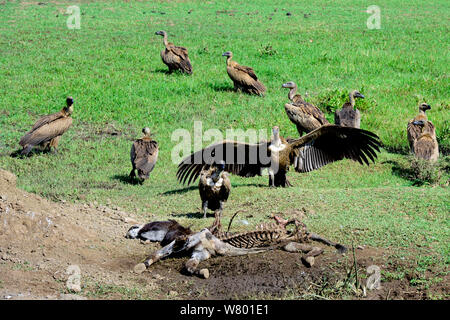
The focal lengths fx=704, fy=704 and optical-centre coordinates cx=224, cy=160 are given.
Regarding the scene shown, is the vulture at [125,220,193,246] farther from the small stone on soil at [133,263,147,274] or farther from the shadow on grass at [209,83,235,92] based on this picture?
the shadow on grass at [209,83,235,92]

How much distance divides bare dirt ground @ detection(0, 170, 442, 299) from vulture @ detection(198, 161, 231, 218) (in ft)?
3.90

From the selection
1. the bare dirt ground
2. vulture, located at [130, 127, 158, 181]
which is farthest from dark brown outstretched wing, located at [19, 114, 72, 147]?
the bare dirt ground

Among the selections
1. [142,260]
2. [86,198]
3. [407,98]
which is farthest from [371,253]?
[407,98]

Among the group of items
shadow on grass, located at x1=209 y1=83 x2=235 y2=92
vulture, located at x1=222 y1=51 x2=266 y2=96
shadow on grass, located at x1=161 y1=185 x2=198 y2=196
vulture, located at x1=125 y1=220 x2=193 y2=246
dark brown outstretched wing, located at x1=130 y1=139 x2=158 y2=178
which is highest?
vulture, located at x1=222 y1=51 x2=266 y2=96

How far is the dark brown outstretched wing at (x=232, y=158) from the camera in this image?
337 inches

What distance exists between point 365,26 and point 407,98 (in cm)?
795

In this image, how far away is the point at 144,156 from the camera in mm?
9992

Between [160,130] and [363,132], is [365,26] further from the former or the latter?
[363,132]

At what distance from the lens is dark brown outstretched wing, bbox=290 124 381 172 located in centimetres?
836

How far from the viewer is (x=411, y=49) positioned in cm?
1806

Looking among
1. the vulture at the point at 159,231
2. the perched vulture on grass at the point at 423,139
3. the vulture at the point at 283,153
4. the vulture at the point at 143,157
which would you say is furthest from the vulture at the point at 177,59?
the vulture at the point at 159,231

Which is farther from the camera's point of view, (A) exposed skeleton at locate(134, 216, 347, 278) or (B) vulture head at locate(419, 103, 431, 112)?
(B) vulture head at locate(419, 103, 431, 112)

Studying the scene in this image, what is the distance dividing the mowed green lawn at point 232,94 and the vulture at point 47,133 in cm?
26

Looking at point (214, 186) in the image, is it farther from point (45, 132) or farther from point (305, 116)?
point (45, 132)
